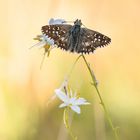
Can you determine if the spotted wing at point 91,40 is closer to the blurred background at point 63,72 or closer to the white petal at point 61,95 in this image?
the white petal at point 61,95

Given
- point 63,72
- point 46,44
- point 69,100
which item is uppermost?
point 63,72

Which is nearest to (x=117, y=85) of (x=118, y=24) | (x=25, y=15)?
(x=118, y=24)

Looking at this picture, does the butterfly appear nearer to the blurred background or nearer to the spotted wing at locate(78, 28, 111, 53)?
the spotted wing at locate(78, 28, 111, 53)

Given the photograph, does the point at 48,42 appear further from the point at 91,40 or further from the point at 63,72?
the point at 63,72

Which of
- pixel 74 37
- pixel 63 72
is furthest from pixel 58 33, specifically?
pixel 63 72

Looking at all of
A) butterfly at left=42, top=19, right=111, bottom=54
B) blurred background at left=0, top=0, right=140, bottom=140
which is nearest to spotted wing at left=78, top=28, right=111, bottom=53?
butterfly at left=42, top=19, right=111, bottom=54

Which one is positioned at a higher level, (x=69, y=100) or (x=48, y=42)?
(x=48, y=42)

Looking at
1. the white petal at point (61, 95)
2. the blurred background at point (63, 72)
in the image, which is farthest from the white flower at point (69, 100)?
the blurred background at point (63, 72)

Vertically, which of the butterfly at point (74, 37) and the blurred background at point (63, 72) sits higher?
the blurred background at point (63, 72)
